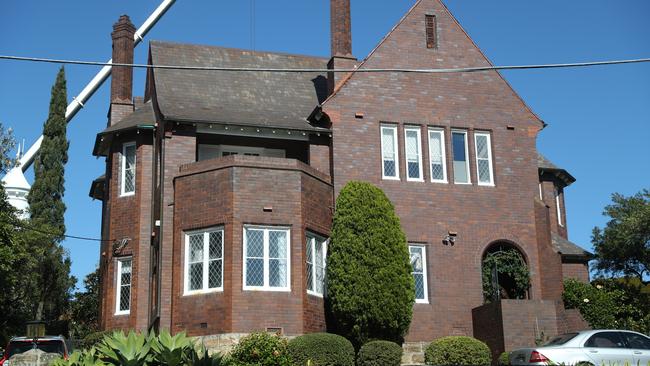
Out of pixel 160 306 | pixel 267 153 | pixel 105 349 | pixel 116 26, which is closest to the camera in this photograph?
pixel 105 349

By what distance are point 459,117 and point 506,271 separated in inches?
212

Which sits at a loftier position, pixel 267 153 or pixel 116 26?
pixel 116 26

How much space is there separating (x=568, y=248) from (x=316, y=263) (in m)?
10.7

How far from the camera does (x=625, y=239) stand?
133 ft

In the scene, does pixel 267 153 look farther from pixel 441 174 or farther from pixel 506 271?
pixel 506 271

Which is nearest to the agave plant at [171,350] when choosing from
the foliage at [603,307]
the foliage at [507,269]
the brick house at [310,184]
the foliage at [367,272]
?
the brick house at [310,184]

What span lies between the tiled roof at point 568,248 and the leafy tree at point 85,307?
2254cm

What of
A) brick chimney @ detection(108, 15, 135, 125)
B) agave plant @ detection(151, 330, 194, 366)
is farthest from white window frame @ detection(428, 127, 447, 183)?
agave plant @ detection(151, 330, 194, 366)

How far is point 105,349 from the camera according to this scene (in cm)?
1227

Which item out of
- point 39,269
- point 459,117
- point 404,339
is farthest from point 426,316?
point 39,269

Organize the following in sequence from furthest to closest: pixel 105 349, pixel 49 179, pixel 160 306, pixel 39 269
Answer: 1. pixel 49 179
2. pixel 39 269
3. pixel 160 306
4. pixel 105 349

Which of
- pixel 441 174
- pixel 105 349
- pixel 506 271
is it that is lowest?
pixel 105 349

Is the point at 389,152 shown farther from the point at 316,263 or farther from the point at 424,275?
the point at 316,263

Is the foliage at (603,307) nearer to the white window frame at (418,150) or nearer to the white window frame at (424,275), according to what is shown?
the white window frame at (424,275)
